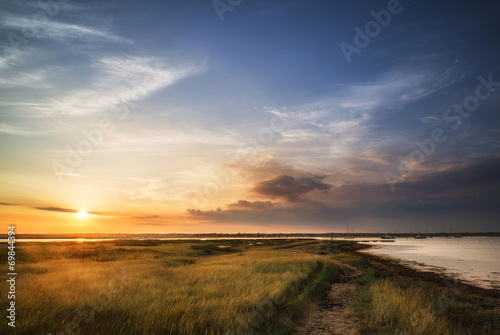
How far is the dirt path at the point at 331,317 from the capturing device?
10141 mm

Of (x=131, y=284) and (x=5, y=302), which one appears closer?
(x=5, y=302)

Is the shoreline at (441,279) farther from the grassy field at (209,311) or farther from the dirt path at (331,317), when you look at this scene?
the dirt path at (331,317)

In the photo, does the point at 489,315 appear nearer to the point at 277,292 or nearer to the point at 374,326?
the point at 374,326

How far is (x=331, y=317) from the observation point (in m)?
11.8

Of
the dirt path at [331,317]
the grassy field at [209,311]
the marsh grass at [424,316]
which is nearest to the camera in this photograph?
the grassy field at [209,311]

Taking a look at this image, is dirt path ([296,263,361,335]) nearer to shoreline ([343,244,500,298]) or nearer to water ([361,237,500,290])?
shoreline ([343,244,500,298])

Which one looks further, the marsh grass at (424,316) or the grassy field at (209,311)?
the marsh grass at (424,316)

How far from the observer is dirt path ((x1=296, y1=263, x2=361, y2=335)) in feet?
33.3

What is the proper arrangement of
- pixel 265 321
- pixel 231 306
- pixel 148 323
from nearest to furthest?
pixel 148 323 < pixel 265 321 < pixel 231 306

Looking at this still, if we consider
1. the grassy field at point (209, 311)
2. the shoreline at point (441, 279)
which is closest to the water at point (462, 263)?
the shoreline at point (441, 279)

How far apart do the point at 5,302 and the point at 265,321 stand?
8.81 metres

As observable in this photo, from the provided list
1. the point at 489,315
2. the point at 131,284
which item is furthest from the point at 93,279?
the point at 489,315

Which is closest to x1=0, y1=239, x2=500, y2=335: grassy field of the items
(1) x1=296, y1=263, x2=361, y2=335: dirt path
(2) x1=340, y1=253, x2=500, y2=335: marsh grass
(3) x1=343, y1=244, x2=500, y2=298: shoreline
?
(2) x1=340, y1=253, x2=500, y2=335: marsh grass

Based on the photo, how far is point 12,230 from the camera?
35.1ft
